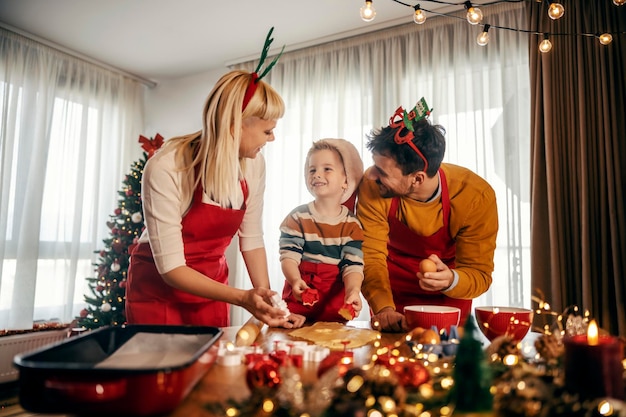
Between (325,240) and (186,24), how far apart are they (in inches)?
116

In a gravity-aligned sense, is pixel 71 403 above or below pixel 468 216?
below

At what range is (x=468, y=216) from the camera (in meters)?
1.50

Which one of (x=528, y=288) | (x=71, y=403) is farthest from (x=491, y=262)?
(x=528, y=288)

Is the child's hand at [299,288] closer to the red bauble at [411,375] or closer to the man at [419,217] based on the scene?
the man at [419,217]

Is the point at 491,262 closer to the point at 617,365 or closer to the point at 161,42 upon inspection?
the point at 617,365

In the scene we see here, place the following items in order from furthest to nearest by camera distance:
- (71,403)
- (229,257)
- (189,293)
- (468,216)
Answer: (229,257) → (468,216) → (189,293) → (71,403)

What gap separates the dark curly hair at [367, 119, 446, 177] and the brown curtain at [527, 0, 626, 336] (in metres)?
1.85

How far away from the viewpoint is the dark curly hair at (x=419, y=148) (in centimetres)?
150

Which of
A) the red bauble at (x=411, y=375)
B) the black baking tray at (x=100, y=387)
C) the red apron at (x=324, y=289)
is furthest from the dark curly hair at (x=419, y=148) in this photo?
the black baking tray at (x=100, y=387)

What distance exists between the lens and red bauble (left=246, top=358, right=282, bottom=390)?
2.18 feet

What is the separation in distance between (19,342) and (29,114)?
1.96 meters

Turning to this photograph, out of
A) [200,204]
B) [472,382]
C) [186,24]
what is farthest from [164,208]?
[186,24]

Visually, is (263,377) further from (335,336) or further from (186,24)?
(186,24)

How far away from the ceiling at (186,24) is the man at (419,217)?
7.41ft
